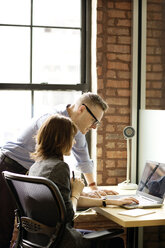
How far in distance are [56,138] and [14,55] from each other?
194 cm

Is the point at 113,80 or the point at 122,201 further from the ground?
the point at 113,80

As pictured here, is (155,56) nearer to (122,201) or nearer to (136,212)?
(122,201)

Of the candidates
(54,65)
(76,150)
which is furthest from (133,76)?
(76,150)

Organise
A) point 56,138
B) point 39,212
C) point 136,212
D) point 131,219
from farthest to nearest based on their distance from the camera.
Result: 1. point 136,212
2. point 131,219
3. point 56,138
4. point 39,212

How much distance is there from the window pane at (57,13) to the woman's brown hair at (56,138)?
78.8 inches

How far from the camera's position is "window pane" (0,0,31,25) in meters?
4.30

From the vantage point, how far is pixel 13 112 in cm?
432

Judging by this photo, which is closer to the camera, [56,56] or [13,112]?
[13,112]

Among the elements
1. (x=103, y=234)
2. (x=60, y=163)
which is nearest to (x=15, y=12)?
(x=60, y=163)

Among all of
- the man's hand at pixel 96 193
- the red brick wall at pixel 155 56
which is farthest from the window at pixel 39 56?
the man's hand at pixel 96 193

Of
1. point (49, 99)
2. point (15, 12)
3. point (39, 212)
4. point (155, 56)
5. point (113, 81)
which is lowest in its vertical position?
point (39, 212)

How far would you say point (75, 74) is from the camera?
4492mm

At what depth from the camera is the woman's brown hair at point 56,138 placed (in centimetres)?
261

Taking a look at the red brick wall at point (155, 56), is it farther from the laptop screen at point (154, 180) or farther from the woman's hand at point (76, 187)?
the woman's hand at point (76, 187)
